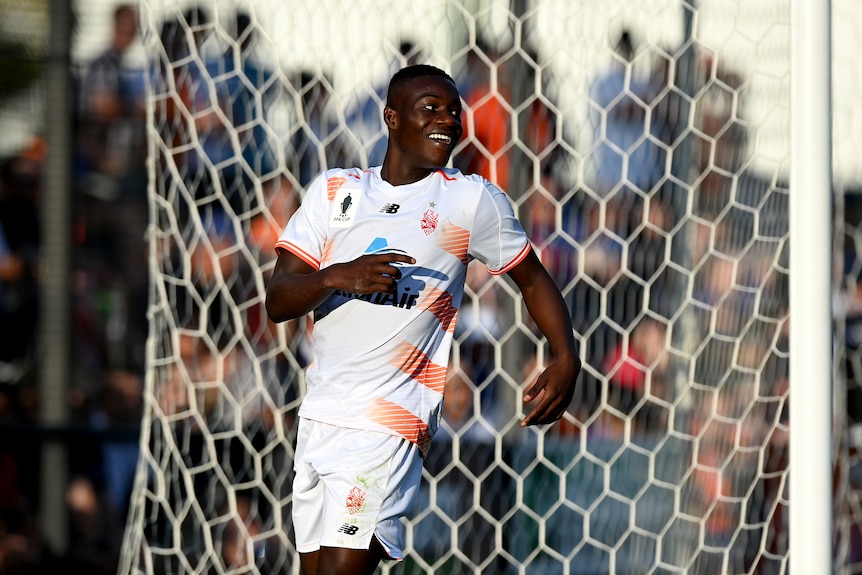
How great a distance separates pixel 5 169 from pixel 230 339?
142 cm

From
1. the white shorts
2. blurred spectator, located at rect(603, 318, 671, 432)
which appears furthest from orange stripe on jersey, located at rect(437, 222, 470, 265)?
blurred spectator, located at rect(603, 318, 671, 432)

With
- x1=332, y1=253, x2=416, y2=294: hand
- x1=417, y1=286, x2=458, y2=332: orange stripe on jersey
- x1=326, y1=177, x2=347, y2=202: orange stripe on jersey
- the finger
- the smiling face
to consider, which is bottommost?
the finger

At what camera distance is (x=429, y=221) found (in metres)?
2.72

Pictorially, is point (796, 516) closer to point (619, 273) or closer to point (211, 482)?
point (619, 273)

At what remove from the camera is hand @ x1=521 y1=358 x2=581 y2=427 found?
2.55m

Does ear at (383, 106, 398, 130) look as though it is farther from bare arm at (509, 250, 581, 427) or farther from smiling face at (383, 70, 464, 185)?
bare arm at (509, 250, 581, 427)

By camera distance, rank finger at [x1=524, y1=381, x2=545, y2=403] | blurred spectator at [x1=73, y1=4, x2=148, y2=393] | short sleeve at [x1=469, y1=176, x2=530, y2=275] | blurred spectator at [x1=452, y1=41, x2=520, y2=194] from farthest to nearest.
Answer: blurred spectator at [x1=73, y1=4, x2=148, y2=393], blurred spectator at [x1=452, y1=41, x2=520, y2=194], short sleeve at [x1=469, y1=176, x2=530, y2=275], finger at [x1=524, y1=381, x2=545, y2=403]

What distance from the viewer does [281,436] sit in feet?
13.6

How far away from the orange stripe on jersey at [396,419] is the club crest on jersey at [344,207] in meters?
0.42

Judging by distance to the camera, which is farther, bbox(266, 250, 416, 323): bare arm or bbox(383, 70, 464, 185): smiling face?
bbox(383, 70, 464, 185): smiling face

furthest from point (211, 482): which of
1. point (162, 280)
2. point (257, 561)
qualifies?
point (162, 280)

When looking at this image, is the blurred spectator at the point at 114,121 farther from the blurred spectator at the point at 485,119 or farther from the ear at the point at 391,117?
the ear at the point at 391,117

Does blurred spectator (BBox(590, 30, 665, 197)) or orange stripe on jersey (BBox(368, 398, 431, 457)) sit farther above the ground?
blurred spectator (BBox(590, 30, 665, 197))

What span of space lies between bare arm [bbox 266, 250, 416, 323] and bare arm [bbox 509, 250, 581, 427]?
1.23 feet
